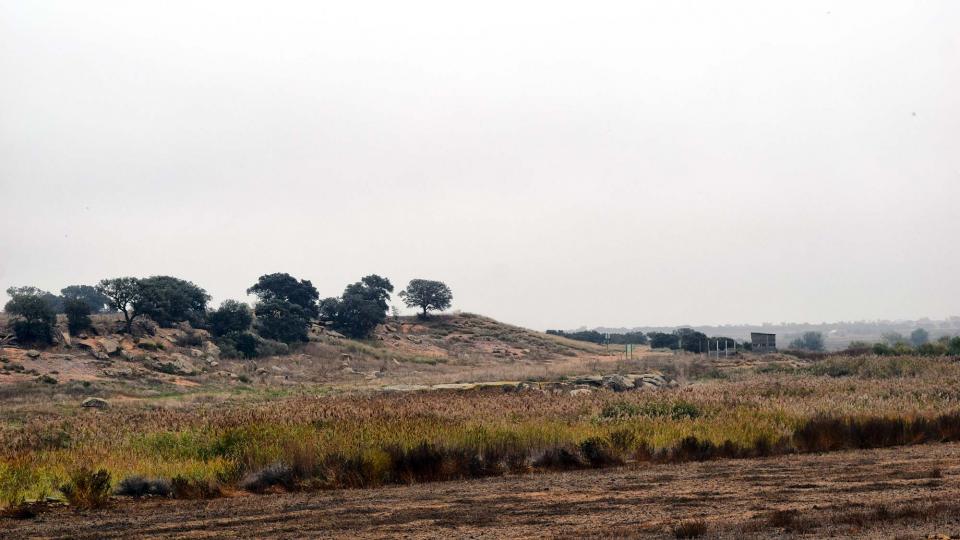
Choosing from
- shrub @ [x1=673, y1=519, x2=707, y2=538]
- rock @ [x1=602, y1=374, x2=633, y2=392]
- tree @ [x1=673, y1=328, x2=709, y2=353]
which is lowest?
shrub @ [x1=673, y1=519, x2=707, y2=538]

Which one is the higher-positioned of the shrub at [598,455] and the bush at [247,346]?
the bush at [247,346]

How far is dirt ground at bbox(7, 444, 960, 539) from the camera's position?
11.8 meters

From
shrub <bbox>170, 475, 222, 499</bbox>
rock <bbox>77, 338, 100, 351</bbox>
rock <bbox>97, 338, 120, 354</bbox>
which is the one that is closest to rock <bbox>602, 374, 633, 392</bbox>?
shrub <bbox>170, 475, 222, 499</bbox>

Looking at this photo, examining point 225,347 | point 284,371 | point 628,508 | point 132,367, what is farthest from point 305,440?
point 225,347

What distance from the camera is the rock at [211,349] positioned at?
63.8 metres

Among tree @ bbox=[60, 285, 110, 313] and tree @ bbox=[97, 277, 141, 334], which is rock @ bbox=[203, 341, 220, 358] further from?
tree @ bbox=[60, 285, 110, 313]

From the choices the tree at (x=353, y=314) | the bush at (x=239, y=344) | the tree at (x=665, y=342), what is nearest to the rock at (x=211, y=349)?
the bush at (x=239, y=344)

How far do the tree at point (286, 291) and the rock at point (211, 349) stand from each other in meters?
26.0

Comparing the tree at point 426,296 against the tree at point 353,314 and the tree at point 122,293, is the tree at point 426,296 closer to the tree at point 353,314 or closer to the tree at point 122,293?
the tree at point 353,314

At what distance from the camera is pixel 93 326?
63469 mm

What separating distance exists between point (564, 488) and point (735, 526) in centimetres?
451

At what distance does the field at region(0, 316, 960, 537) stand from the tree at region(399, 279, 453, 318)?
75211mm

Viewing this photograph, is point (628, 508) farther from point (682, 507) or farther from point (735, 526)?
point (735, 526)

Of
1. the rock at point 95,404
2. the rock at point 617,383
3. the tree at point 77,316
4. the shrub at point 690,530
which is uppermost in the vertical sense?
A: the tree at point 77,316
